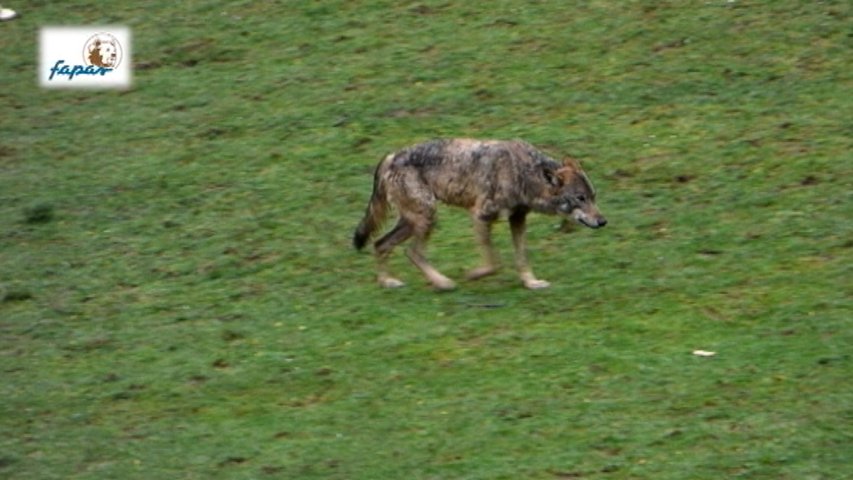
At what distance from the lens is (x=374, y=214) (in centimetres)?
1240

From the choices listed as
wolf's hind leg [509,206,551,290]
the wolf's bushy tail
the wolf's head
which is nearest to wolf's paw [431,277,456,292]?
wolf's hind leg [509,206,551,290]

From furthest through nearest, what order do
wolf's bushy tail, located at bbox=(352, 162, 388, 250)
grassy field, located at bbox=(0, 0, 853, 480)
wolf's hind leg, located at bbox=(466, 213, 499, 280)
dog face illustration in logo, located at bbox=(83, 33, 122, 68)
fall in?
1. dog face illustration in logo, located at bbox=(83, 33, 122, 68)
2. wolf's bushy tail, located at bbox=(352, 162, 388, 250)
3. wolf's hind leg, located at bbox=(466, 213, 499, 280)
4. grassy field, located at bbox=(0, 0, 853, 480)

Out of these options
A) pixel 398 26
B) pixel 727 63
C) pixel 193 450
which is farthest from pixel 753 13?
pixel 193 450

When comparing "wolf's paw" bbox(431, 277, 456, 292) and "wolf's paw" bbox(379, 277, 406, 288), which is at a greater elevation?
"wolf's paw" bbox(431, 277, 456, 292)

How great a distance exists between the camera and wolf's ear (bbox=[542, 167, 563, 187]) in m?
12.1

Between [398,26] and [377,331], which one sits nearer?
[377,331]

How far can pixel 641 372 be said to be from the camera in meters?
10.4

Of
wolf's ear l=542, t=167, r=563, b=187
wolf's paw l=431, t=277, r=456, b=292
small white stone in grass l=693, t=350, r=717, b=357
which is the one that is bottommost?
wolf's paw l=431, t=277, r=456, b=292

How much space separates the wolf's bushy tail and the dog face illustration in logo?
696cm

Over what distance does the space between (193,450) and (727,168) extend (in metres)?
6.13

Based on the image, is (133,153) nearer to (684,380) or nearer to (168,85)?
(168,85)
